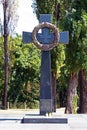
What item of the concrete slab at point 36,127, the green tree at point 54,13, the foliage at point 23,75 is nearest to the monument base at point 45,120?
the concrete slab at point 36,127

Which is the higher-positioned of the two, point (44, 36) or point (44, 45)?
point (44, 36)

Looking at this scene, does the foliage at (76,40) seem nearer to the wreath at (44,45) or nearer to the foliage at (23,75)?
the wreath at (44,45)

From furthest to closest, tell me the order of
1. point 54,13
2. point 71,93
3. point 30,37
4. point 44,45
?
point 54,13 → point 71,93 → point 30,37 → point 44,45

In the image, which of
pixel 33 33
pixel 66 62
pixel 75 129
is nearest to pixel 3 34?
pixel 66 62

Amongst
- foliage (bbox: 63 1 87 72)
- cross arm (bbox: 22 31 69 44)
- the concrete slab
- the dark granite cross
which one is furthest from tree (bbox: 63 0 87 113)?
the concrete slab

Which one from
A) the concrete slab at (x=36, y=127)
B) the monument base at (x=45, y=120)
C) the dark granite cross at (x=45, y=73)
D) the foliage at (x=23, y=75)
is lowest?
the foliage at (x=23, y=75)

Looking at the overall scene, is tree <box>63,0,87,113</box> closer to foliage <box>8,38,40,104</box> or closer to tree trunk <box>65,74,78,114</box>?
tree trunk <box>65,74,78,114</box>

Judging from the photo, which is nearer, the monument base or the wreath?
the monument base

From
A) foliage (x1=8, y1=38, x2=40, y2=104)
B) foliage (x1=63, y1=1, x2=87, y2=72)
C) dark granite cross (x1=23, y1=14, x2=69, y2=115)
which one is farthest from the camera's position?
foliage (x1=8, y1=38, x2=40, y2=104)

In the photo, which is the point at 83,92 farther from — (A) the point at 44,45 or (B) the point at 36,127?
(B) the point at 36,127

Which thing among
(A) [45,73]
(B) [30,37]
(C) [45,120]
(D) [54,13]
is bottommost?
(C) [45,120]

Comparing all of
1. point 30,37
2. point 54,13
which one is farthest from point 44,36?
point 54,13

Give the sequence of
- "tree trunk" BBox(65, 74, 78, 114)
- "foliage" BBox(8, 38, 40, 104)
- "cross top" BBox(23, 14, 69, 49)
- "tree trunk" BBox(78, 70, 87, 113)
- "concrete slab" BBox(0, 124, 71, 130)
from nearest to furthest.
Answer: "concrete slab" BBox(0, 124, 71, 130) → "cross top" BBox(23, 14, 69, 49) → "tree trunk" BBox(78, 70, 87, 113) → "tree trunk" BBox(65, 74, 78, 114) → "foliage" BBox(8, 38, 40, 104)

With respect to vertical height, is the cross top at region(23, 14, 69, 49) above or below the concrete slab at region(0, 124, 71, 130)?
above
